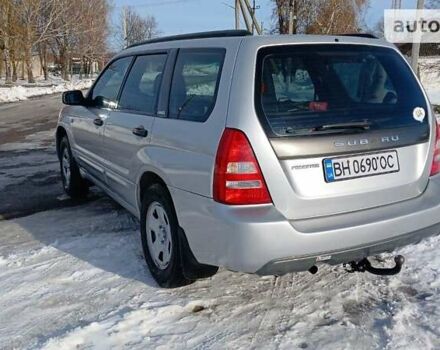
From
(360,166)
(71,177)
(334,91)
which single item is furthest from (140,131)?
(71,177)

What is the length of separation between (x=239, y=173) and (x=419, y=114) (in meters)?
1.36

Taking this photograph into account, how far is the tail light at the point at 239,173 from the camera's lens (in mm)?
2795

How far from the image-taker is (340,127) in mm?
2941

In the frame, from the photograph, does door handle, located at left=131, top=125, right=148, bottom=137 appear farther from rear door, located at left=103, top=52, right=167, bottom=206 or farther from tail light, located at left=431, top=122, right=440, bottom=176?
tail light, located at left=431, top=122, right=440, bottom=176

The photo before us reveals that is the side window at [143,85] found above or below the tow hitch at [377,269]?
above

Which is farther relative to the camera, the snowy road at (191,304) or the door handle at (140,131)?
the door handle at (140,131)

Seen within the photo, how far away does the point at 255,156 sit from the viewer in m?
2.79

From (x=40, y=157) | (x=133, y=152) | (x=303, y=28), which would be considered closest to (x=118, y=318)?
(x=133, y=152)

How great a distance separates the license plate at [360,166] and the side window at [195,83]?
0.79 metres

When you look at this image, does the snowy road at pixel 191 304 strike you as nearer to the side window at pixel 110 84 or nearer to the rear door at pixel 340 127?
the rear door at pixel 340 127

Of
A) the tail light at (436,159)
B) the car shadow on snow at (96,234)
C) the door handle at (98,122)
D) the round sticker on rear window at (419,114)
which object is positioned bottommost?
the car shadow on snow at (96,234)

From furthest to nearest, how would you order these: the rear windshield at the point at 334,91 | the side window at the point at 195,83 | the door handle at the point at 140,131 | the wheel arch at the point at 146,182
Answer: the door handle at the point at 140,131, the wheel arch at the point at 146,182, the side window at the point at 195,83, the rear windshield at the point at 334,91

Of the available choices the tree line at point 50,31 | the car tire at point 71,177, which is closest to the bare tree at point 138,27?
the tree line at point 50,31

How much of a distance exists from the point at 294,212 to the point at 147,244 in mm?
1429
